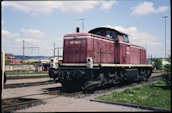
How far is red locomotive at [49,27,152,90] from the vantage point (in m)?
11.4

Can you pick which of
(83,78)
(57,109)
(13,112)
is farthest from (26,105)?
(83,78)

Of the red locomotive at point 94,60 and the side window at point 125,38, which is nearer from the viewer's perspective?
the red locomotive at point 94,60

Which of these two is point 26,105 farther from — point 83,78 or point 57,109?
point 83,78

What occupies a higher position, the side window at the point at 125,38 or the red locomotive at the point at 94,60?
the side window at the point at 125,38

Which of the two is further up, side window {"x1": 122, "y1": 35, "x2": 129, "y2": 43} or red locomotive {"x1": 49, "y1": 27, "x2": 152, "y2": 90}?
side window {"x1": 122, "y1": 35, "x2": 129, "y2": 43}

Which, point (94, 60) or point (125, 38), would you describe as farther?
point (125, 38)

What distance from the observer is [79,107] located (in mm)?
7875

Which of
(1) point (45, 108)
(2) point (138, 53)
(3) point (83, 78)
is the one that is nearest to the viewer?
(1) point (45, 108)

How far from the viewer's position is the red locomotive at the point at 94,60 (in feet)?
37.3

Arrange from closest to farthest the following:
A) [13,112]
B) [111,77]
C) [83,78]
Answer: [13,112] < [83,78] < [111,77]

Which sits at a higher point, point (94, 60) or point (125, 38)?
point (125, 38)

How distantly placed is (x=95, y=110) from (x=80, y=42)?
228 inches

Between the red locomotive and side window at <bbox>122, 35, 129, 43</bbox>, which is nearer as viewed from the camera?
the red locomotive

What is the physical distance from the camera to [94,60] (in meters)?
12.5
